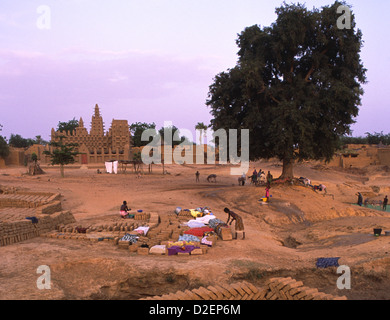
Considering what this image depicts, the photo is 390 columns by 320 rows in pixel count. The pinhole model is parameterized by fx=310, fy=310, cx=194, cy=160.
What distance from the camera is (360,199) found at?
2347 cm

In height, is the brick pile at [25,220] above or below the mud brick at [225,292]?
above

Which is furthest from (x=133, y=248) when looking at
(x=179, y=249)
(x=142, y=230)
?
(x=142, y=230)

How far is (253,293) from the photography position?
6.37m

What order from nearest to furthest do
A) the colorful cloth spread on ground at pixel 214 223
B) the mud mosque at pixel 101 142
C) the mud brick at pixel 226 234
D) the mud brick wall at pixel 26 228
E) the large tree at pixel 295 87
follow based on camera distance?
the mud brick wall at pixel 26 228, the mud brick at pixel 226 234, the colorful cloth spread on ground at pixel 214 223, the large tree at pixel 295 87, the mud mosque at pixel 101 142

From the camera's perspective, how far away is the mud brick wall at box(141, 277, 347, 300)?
5953 mm

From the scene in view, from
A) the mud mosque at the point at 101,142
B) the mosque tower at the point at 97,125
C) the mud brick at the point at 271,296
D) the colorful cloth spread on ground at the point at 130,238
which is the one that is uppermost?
the mosque tower at the point at 97,125

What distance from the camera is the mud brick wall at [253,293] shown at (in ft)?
19.5

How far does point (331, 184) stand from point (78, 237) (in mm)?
26869

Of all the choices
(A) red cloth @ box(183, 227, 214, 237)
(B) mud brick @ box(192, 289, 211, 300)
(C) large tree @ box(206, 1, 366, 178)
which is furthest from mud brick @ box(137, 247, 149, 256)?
(C) large tree @ box(206, 1, 366, 178)

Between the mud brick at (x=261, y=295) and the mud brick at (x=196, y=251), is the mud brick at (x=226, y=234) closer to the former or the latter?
the mud brick at (x=196, y=251)

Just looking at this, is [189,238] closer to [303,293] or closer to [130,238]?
[130,238]

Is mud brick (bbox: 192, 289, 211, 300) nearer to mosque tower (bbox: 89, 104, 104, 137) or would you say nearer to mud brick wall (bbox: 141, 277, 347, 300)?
mud brick wall (bbox: 141, 277, 347, 300)

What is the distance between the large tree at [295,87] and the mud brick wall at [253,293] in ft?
45.4

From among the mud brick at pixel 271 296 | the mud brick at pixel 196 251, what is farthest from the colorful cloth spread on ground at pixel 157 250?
the mud brick at pixel 271 296
